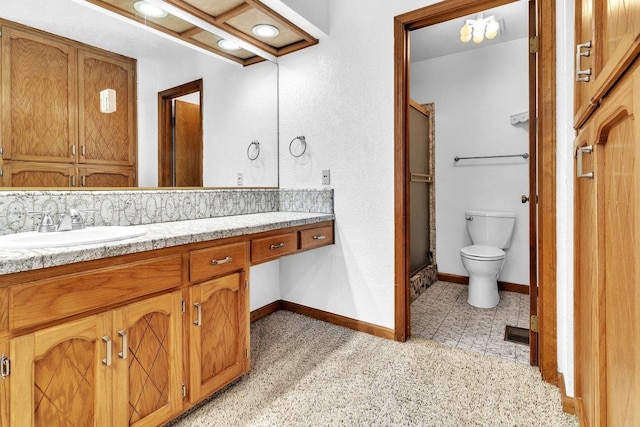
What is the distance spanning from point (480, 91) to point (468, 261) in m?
1.65

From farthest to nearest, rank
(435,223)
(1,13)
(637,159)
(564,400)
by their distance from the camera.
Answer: (435,223) → (564,400) → (1,13) → (637,159)

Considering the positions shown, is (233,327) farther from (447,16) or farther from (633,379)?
(447,16)

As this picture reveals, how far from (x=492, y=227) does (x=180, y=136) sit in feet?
8.93

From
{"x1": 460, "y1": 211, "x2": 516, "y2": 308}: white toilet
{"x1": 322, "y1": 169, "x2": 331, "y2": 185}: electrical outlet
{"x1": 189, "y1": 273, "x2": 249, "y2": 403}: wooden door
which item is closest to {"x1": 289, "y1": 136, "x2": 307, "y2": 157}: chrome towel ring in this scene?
{"x1": 322, "y1": 169, "x2": 331, "y2": 185}: electrical outlet

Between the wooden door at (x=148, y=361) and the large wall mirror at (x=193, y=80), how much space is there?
790 millimetres

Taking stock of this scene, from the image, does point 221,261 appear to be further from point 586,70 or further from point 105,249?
point 586,70

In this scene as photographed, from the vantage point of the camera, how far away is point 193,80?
2113 millimetres

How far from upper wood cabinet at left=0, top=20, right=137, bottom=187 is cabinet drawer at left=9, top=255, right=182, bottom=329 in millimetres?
629

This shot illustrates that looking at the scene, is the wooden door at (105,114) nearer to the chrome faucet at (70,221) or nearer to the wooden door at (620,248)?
the chrome faucet at (70,221)

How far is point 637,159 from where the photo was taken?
0.61m

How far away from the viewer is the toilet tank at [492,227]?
3133 millimetres

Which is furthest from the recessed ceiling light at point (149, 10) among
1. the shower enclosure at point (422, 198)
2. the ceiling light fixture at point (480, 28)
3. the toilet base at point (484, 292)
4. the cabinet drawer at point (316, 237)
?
the toilet base at point (484, 292)

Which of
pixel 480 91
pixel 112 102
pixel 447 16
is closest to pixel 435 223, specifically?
pixel 480 91

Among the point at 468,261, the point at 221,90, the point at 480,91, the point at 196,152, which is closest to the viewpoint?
the point at 196,152
